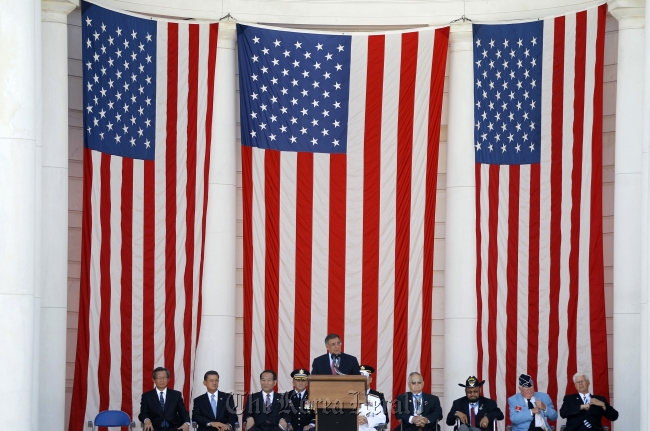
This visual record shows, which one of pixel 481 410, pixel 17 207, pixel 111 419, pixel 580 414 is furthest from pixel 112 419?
pixel 580 414

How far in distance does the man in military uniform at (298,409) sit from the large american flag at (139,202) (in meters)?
2.75

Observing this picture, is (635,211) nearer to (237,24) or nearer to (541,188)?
(541,188)

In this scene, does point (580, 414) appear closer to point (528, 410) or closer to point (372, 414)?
point (528, 410)

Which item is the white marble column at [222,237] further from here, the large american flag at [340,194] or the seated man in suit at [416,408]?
the seated man in suit at [416,408]

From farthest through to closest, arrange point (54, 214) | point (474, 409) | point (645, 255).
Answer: point (54, 214)
point (474, 409)
point (645, 255)

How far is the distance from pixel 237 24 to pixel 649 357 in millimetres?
11038

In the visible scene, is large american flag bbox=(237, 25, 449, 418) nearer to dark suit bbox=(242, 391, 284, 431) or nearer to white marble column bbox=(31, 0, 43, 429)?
dark suit bbox=(242, 391, 284, 431)

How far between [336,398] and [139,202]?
7.70 m

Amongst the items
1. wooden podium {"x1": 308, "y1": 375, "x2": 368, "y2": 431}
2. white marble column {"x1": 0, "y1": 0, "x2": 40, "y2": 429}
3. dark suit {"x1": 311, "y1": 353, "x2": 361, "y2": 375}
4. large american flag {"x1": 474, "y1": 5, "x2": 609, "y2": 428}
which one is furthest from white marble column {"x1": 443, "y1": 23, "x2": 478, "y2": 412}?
white marble column {"x1": 0, "y1": 0, "x2": 40, "y2": 429}

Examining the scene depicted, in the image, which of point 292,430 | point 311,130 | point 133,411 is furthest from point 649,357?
point 133,411

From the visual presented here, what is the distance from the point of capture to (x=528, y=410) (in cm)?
2150

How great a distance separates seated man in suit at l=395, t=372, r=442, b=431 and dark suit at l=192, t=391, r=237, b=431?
3137 mm

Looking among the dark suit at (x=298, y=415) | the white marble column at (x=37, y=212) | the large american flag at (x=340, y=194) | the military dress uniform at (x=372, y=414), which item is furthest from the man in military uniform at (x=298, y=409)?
the white marble column at (x=37, y=212)

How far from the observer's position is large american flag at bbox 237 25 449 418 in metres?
24.2
